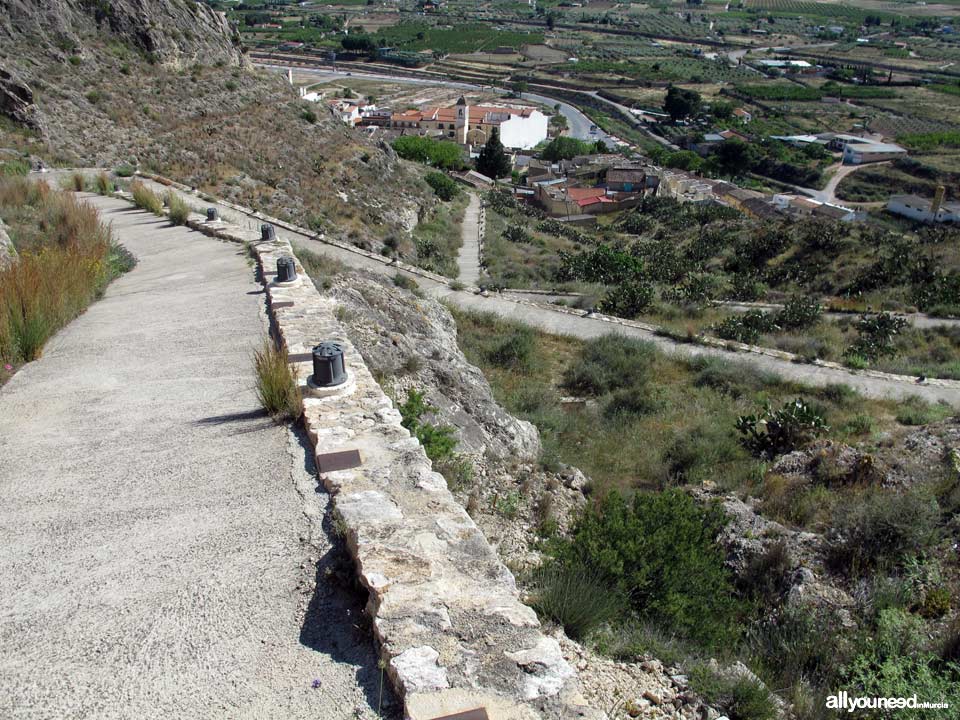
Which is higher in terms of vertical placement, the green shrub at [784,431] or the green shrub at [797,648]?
the green shrub at [797,648]

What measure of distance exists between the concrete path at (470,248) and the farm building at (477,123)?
89.3 ft

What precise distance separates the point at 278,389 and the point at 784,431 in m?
6.25

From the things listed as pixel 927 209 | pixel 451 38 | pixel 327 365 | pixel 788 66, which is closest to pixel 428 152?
pixel 927 209

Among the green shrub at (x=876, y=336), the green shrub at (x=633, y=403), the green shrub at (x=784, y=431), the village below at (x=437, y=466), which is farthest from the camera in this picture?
the green shrub at (x=876, y=336)

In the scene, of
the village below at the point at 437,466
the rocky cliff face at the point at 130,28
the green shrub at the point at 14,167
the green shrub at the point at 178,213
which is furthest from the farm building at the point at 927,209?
the green shrub at the point at 14,167

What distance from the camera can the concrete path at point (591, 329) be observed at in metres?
10.8

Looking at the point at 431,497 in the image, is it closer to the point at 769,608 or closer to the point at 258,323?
the point at 769,608

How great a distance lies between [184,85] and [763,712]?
2969 centimetres

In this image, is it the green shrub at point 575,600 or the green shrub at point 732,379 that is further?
the green shrub at point 732,379

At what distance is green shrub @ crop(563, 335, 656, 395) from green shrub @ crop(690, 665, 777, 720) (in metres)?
6.97

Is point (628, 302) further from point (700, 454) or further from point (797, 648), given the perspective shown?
point (797, 648)

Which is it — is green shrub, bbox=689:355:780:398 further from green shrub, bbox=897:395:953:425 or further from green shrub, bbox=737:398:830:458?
green shrub, bbox=737:398:830:458

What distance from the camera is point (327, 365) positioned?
4.68 metres

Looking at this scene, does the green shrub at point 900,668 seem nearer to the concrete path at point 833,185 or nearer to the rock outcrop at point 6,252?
the rock outcrop at point 6,252
